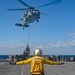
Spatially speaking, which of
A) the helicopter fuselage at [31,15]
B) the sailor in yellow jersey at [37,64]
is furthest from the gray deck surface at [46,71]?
the sailor in yellow jersey at [37,64]

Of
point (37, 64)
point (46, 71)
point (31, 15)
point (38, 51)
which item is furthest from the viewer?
point (31, 15)

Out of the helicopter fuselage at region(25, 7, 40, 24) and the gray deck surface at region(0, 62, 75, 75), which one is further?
the helicopter fuselage at region(25, 7, 40, 24)

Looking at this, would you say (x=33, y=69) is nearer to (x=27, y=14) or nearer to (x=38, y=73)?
(x=38, y=73)

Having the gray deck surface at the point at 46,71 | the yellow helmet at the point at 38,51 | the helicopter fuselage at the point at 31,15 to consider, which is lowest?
the gray deck surface at the point at 46,71

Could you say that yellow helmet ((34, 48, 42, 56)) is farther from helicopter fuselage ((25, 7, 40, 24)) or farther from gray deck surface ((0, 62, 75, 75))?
helicopter fuselage ((25, 7, 40, 24))

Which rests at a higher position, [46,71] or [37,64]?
[37,64]

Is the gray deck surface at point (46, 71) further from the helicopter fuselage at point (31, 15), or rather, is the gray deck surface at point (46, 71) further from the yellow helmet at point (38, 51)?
the yellow helmet at point (38, 51)

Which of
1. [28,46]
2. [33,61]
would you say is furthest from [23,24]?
[33,61]

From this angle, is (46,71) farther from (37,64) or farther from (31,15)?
(31,15)

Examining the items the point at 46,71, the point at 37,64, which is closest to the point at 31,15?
the point at 46,71

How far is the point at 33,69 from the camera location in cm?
995

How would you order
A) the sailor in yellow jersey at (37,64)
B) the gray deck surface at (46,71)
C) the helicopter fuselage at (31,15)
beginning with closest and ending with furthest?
the sailor in yellow jersey at (37,64) < the gray deck surface at (46,71) < the helicopter fuselage at (31,15)

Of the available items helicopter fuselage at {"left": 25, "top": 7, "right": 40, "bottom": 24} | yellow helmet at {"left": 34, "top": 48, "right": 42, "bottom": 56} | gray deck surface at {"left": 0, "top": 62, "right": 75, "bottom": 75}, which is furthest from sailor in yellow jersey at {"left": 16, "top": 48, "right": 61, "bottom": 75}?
helicopter fuselage at {"left": 25, "top": 7, "right": 40, "bottom": 24}

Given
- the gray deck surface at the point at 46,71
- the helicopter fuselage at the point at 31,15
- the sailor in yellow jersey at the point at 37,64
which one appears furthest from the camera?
the helicopter fuselage at the point at 31,15
